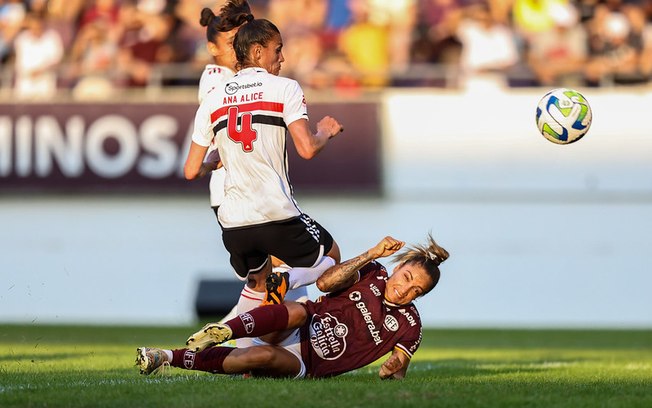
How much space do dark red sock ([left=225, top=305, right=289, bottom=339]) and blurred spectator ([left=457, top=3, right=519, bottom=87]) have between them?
38.0 feet

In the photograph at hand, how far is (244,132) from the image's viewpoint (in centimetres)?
747

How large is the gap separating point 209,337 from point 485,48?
479 inches

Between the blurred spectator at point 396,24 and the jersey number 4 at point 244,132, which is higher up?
the blurred spectator at point 396,24

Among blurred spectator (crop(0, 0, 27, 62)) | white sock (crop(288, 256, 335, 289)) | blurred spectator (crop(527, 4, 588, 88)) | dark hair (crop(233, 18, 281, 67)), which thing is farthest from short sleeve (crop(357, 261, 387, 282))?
blurred spectator (crop(0, 0, 27, 62))

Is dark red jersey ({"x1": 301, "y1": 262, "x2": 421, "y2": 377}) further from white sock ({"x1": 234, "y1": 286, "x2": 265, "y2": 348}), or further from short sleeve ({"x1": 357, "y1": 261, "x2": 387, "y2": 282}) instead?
white sock ({"x1": 234, "y1": 286, "x2": 265, "y2": 348})

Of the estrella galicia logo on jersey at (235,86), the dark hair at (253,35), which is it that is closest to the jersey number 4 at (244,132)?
the estrella galicia logo on jersey at (235,86)

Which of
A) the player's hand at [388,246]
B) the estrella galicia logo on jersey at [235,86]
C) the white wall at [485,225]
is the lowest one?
the white wall at [485,225]

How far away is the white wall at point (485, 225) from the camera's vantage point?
1883 centimetres

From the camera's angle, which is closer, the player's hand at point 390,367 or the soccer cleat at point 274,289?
the soccer cleat at point 274,289

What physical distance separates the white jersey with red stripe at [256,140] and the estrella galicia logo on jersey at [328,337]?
0.79 meters

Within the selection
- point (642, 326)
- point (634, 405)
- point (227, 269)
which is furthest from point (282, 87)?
point (642, 326)

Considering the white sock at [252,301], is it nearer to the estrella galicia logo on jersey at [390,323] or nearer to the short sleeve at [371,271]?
the short sleeve at [371,271]

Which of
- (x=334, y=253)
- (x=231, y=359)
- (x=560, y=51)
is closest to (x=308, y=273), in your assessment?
(x=334, y=253)

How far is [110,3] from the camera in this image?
1966 centimetres
